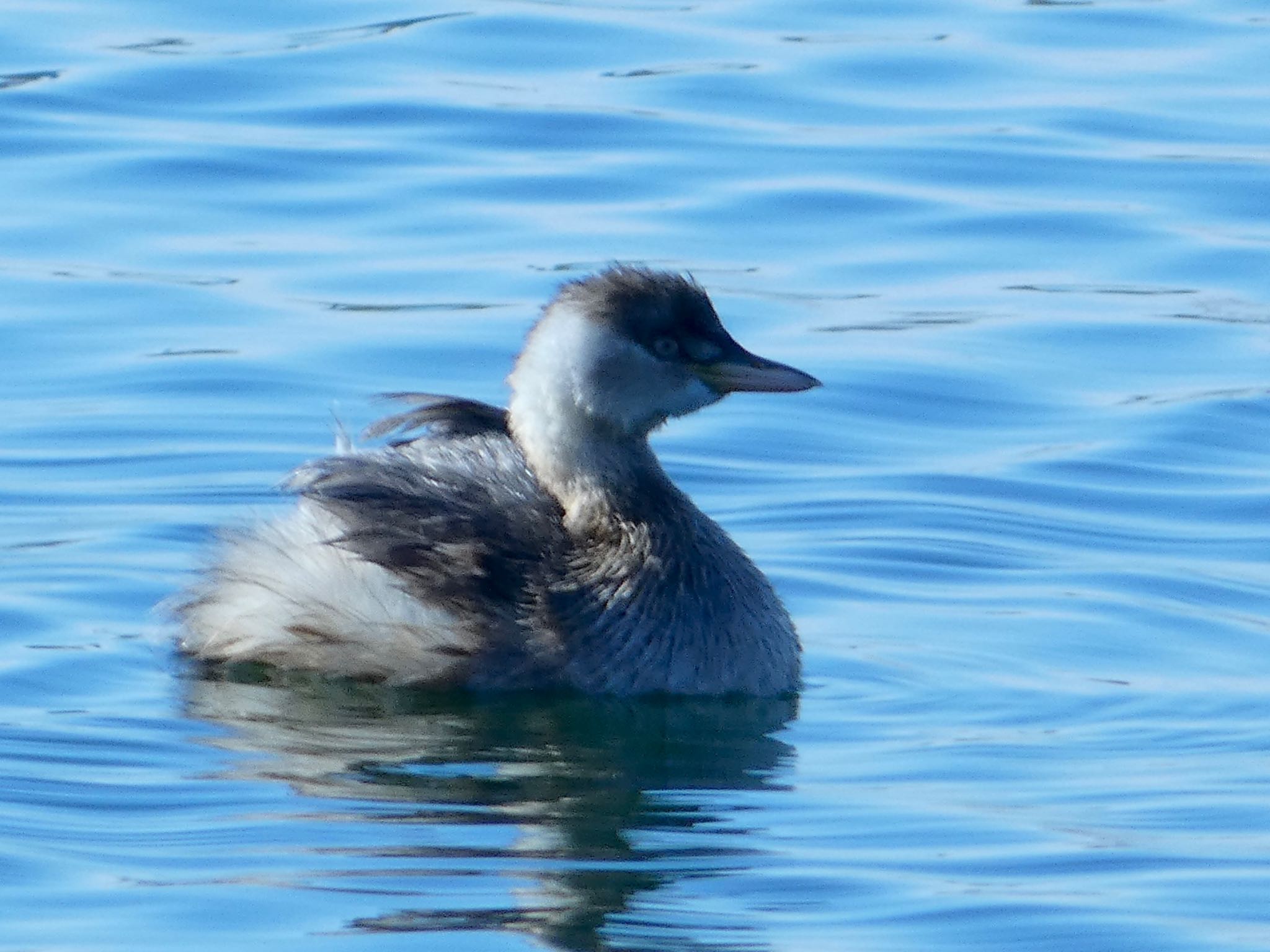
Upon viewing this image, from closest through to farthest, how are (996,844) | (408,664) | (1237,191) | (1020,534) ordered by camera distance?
1. (996,844)
2. (408,664)
3. (1020,534)
4. (1237,191)

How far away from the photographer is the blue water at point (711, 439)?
21.2 ft

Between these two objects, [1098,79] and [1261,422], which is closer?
[1261,422]

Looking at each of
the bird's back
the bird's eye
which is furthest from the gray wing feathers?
the bird's eye

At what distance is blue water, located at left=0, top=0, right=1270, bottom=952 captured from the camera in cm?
646

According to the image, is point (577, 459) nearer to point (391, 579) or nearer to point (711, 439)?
point (391, 579)

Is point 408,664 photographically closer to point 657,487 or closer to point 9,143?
point 657,487

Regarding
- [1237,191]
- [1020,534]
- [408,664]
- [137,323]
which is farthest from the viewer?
[1237,191]

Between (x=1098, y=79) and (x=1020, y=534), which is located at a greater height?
(x=1098, y=79)

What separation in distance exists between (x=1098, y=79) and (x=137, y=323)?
231 inches

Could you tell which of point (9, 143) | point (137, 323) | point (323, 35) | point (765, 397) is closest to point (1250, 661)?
point (765, 397)

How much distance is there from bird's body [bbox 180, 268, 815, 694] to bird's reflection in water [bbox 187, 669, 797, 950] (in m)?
0.10

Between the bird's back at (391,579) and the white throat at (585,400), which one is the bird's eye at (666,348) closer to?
the white throat at (585,400)

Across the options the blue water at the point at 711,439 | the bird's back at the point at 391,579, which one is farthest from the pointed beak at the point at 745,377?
the blue water at the point at 711,439

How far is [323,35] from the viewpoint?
15852 millimetres
